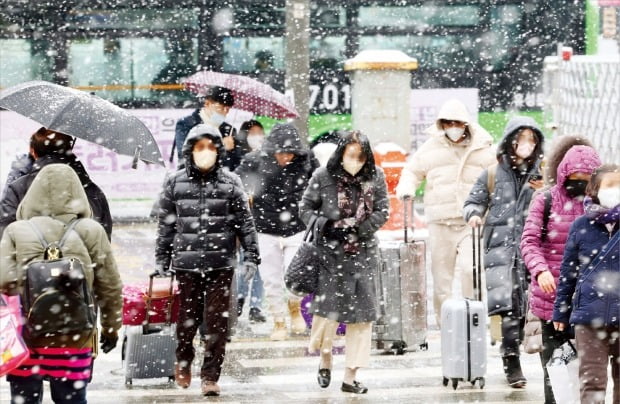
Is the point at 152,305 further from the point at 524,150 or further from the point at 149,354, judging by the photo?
the point at 524,150

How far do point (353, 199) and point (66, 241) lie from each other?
2.87m

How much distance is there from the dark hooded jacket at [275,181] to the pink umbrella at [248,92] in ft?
3.31

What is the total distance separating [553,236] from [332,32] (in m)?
12.7

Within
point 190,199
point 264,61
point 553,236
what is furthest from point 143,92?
point 553,236

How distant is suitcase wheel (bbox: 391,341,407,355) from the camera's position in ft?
30.5

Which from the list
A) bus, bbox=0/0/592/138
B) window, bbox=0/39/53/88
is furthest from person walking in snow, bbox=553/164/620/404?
window, bbox=0/39/53/88

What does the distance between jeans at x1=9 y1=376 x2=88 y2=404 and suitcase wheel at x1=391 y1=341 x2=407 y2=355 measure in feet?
12.5

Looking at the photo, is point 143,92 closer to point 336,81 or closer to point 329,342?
point 336,81

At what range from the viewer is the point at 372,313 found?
8.12 m

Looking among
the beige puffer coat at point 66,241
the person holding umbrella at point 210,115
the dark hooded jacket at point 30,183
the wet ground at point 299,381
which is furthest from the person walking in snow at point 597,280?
the person holding umbrella at point 210,115

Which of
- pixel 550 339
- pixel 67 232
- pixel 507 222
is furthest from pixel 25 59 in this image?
pixel 67 232

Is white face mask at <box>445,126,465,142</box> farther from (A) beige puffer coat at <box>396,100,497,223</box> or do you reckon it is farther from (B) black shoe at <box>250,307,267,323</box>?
(B) black shoe at <box>250,307,267,323</box>

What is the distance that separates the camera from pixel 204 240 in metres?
7.95

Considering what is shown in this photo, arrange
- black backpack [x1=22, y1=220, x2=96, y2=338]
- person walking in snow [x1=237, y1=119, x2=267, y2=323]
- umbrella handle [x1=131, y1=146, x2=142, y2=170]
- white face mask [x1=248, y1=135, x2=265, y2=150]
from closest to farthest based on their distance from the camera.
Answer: black backpack [x1=22, y1=220, x2=96, y2=338], umbrella handle [x1=131, y1=146, x2=142, y2=170], person walking in snow [x1=237, y1=119, x2=267, y2=323], white face mask [x1=248, y1=135, x2=265, y2=150]
